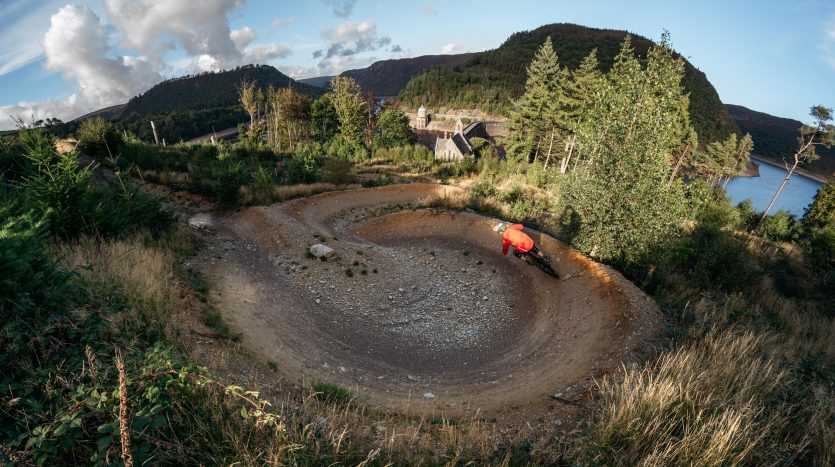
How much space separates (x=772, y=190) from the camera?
84750 mm

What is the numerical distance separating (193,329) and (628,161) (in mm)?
12875

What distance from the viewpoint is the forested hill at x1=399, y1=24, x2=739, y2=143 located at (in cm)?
11850

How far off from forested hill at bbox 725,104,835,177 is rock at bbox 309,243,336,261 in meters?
150

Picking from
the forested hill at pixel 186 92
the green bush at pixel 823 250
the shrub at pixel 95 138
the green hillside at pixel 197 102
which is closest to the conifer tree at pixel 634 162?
the green bush at pixel 823 250

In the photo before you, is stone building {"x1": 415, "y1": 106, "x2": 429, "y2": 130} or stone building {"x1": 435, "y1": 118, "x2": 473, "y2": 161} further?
stone building {"x1": 415, "y1": 106, "x2": 429, "y2": 130}

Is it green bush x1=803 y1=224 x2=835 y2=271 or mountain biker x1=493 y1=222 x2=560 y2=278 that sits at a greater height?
mountain biker x1=493 y1=222 x2=560 y2=278

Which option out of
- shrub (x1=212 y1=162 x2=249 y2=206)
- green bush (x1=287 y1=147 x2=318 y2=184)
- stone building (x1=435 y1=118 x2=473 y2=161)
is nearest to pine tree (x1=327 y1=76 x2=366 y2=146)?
stone building (x1=435 y1=118 x2=473 y2=161)

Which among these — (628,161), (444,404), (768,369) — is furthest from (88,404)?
(628,161)

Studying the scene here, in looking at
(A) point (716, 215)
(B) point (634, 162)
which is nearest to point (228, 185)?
(B) point (634, 162)

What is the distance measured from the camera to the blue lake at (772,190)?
69875mm

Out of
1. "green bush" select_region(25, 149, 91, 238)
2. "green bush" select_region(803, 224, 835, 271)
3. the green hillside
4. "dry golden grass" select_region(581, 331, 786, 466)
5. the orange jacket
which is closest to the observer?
"dry golden grass" select_region(581, 331, 786, 466)

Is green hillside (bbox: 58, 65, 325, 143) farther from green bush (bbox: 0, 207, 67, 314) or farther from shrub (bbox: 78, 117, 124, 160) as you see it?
green bush (bbox: 0, 207, 67, 314)

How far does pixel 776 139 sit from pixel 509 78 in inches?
4384

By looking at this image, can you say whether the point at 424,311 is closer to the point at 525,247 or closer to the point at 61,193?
the point at 525,247
